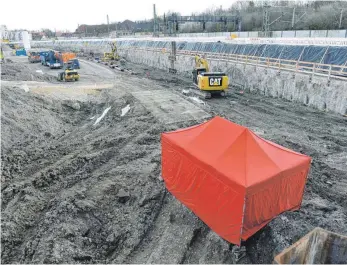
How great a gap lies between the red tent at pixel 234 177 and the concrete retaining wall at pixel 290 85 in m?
12.4

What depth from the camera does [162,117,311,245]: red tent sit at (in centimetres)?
606

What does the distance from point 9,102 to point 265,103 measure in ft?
54.2

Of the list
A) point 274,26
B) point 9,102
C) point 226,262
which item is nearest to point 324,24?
point 274,26

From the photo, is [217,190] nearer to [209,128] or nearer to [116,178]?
[209,128]

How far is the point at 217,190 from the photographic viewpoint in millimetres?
6488

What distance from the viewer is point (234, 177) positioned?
19.9ft

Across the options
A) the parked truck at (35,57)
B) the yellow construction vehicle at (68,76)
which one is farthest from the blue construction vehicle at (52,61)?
the yellow construction vehicle at (68,76)

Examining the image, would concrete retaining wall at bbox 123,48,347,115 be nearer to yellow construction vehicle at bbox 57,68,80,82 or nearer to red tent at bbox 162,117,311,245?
red tent at bbox 162,117,311,245

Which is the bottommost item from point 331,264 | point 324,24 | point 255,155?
point 331,264

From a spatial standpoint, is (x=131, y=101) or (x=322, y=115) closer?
(x=322, y=115)

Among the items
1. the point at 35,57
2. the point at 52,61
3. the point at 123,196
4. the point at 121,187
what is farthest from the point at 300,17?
the point at 123,196

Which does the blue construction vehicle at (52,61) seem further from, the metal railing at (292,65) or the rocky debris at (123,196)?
the rocky debris at (123,196)

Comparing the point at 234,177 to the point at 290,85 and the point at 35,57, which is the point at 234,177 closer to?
the point at 290,85

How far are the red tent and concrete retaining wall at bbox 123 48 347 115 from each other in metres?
12.4
